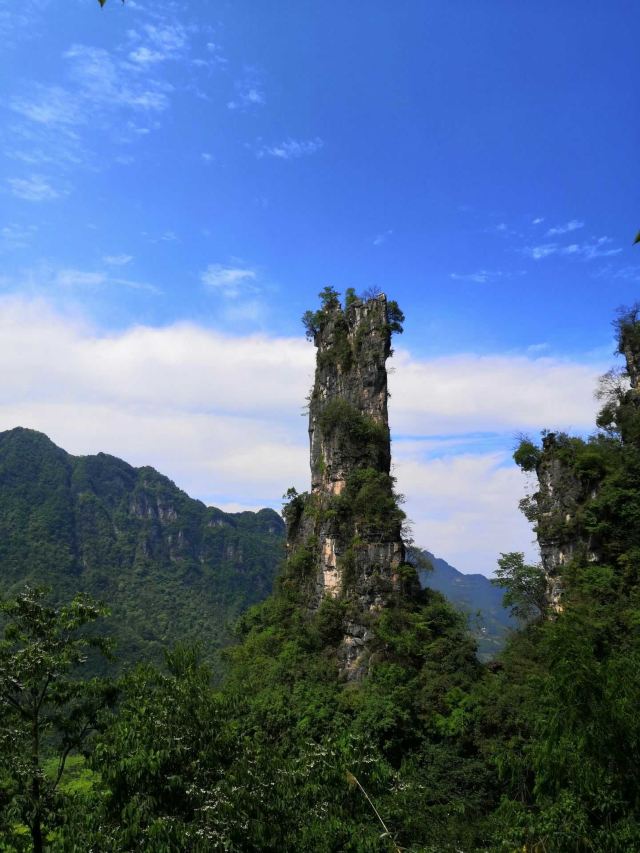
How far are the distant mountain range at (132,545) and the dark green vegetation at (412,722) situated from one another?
44.5m

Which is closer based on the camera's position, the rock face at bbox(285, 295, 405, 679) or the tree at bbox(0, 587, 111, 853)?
the tree at bbox(0, 587, 111, 853)

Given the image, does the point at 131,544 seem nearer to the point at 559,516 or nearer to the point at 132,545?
the point at 132,545

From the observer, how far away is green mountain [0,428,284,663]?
8319 centimetres

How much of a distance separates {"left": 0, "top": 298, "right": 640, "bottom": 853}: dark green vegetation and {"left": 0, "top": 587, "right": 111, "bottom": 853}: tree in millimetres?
156

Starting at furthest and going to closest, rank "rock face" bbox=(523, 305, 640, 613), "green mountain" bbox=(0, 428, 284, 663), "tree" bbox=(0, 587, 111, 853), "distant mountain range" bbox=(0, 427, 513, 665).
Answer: "green mountain" bbox=(0, 428, 284, 663), "distant mountain range" bbox=(0, 427, 513, 665), "rock face" bbox=(523, 305, 640, 613), "tree" bbox=(0, 587, 111, 853)

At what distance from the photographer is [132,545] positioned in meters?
112

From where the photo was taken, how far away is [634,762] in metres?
9.45

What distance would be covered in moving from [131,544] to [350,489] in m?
90.8

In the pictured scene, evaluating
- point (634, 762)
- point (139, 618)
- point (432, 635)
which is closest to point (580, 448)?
point (432, 635)

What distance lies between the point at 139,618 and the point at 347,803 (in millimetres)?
85534

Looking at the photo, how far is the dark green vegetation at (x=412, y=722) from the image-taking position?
7.62 m

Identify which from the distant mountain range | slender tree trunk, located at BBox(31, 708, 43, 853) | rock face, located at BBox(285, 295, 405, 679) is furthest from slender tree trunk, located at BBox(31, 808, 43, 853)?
the distant mountain range

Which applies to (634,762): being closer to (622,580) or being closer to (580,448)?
(622,580)

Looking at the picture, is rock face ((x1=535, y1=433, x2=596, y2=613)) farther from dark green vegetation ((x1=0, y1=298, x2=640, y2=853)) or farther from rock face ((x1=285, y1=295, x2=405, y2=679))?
rock face ((x1=285, y1=295, x2=405, y2=679))
